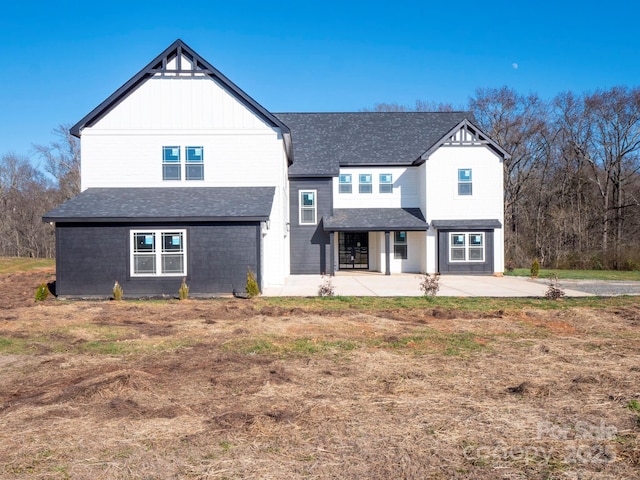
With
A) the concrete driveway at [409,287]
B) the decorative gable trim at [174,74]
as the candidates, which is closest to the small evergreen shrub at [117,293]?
the concrete driveway at [409,287]

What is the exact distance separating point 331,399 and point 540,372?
10.3ft

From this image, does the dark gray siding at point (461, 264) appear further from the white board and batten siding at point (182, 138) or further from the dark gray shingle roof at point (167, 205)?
the dark gray shingle roof at point (167, 205)

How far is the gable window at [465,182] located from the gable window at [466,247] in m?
2.15

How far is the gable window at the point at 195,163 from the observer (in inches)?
735

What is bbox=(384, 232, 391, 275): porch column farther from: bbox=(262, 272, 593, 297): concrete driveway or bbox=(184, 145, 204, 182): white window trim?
bbox=(184, 145, 204, 182): white window trim

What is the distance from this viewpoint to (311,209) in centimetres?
2458

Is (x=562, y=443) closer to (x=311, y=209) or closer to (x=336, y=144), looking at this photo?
(x=311, y=209)

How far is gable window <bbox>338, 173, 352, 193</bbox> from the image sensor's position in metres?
25.8

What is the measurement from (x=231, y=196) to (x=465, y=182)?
40.5 ft

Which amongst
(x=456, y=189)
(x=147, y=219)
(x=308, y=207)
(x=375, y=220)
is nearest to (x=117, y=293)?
(x=147, y=219)

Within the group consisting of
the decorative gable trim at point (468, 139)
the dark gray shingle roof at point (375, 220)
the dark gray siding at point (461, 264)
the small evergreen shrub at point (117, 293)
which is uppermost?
the decorative gable trim at point (468, 139)

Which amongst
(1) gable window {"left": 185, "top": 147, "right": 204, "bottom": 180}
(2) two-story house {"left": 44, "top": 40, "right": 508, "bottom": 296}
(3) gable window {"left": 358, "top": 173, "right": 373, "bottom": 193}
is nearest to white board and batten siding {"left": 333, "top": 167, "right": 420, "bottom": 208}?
(2) two-story house {"left": 44, "top": 40, "right": 508, "bottom": 296}

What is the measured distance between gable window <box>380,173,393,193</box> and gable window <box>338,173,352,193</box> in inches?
68.3

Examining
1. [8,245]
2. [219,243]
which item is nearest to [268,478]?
[219,243]
